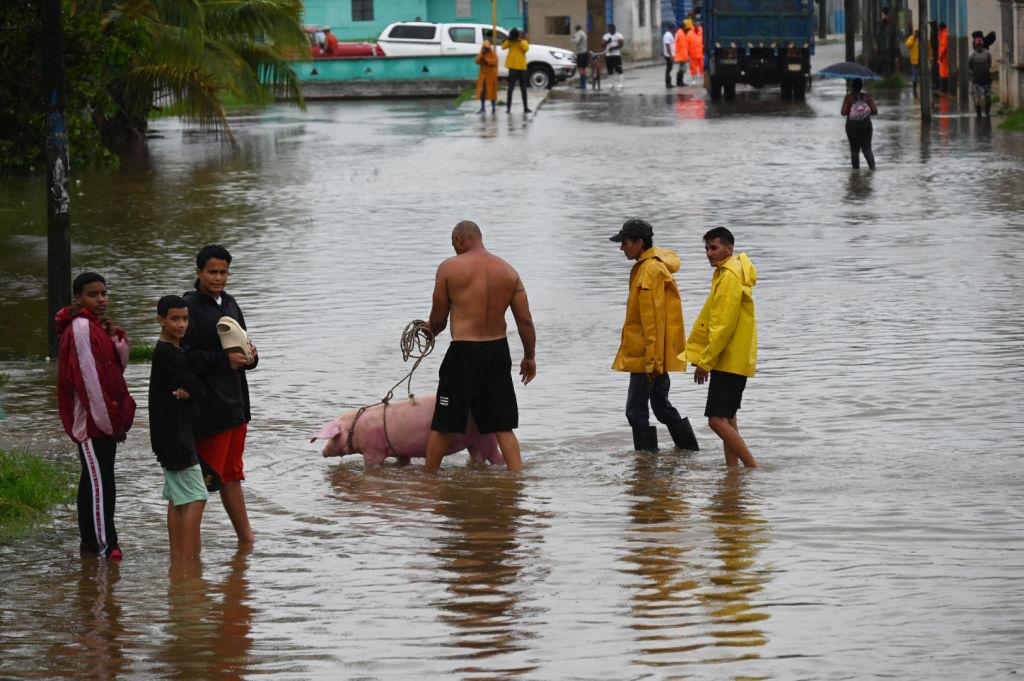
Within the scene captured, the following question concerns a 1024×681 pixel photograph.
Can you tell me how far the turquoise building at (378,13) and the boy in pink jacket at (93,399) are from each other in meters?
58.2

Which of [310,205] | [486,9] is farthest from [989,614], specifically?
[486,9]

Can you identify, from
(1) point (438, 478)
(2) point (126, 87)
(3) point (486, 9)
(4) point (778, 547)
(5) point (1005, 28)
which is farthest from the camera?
(3) point (486, 9)

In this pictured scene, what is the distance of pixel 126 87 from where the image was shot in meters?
31.4

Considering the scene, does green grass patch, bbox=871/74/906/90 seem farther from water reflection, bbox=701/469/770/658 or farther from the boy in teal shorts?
the boy in teal shorts

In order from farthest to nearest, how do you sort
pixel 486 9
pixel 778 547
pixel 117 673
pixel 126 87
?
pixel 486 9, pixel 126 87, pixel 778 547, pixel 117 673

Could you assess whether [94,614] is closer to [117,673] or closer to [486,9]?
[117,673]

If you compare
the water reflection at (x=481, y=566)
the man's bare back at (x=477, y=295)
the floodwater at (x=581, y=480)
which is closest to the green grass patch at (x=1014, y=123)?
the floodwater at (x=581, y=480)

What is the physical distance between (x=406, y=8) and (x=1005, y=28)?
34.9 metres

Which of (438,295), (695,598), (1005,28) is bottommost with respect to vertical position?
(695,598)

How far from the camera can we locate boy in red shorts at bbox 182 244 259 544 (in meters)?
7.85

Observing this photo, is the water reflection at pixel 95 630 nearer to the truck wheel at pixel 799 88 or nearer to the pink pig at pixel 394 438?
the pink pig at pixel 394 438

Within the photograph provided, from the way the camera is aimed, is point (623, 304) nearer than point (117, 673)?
No

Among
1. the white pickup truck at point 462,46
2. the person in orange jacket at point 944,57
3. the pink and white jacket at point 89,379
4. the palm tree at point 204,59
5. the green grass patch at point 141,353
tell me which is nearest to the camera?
the pink and white jacket at point 89,379

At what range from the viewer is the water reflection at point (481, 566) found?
6.61m
